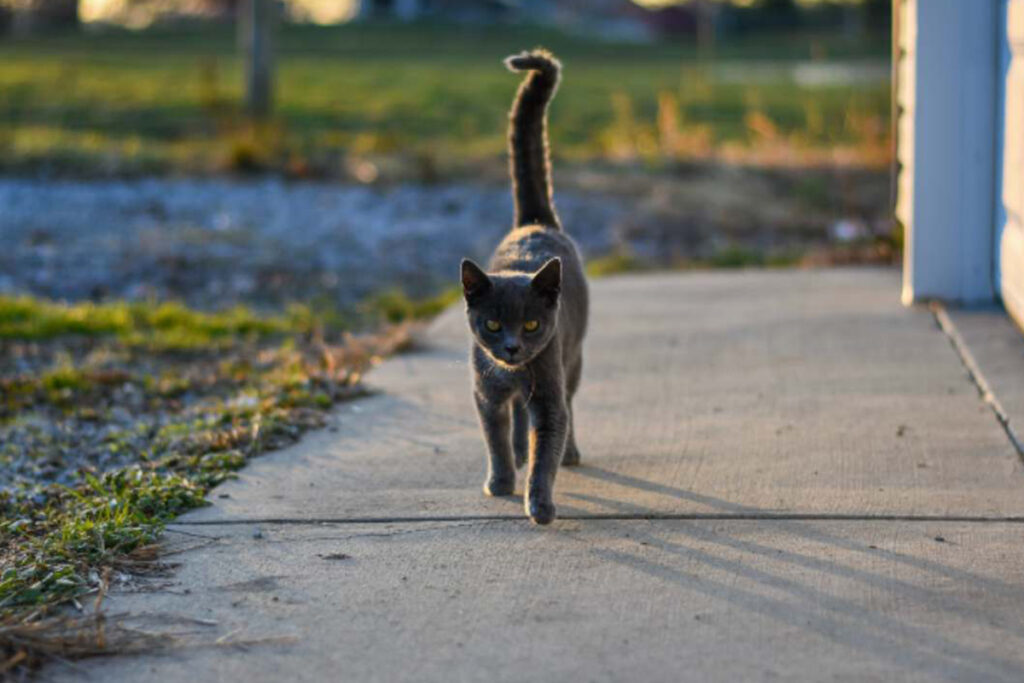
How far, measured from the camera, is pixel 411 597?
3.99 meters

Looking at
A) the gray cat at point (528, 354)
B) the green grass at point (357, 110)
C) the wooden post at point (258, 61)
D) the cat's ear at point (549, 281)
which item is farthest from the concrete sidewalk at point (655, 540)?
the wooden post at point (258, 61)

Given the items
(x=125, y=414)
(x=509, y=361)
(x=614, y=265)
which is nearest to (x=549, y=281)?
(x=509, y=361)

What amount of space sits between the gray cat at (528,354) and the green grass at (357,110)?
789 cm

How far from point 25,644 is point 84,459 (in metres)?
2.35

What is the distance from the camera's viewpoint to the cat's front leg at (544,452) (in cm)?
462

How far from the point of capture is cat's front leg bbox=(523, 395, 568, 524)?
15.1 feet

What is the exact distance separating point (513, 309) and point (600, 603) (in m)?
1.21

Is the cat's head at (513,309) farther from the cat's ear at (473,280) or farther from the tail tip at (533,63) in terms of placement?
the tail tip at (533,63)

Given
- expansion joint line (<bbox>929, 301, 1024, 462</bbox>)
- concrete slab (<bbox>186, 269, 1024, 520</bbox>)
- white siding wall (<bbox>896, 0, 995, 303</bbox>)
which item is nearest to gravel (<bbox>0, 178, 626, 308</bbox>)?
concrete slab (<bbox>186, 269, 1024, 520</bbox>)

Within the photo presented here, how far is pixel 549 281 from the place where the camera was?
191 inches

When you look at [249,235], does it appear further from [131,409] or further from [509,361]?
[509,361]

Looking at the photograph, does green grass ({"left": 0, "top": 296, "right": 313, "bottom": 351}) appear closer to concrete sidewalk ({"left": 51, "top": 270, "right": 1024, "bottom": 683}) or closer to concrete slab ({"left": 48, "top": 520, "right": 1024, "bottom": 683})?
concrete sidewalk ({"left": 51, "top": 270, "right": 1024, "bottom": 683})

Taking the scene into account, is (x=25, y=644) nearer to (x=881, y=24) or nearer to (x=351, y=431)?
(x=351, y=431)

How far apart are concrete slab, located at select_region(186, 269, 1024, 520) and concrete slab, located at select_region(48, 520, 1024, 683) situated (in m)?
0.27
